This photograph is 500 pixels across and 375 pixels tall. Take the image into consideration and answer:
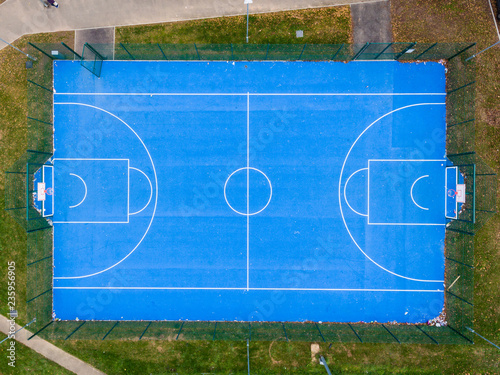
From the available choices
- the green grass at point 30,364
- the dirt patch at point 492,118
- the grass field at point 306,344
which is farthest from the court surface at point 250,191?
the green grass at point 30,364

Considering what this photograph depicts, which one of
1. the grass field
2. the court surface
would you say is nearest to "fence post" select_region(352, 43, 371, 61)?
the court surface

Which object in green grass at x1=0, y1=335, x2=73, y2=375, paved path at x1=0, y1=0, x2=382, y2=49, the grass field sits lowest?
green grass at x1=0, y1=335, x2=73, y2=375

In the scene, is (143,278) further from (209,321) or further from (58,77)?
(58,77)

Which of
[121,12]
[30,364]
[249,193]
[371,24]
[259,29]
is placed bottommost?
[30,364]

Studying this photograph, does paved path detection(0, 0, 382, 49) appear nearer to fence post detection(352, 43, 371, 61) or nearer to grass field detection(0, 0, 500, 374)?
grass field detection(0, 0, 500, 374)

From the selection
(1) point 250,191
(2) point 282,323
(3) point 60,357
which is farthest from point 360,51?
(3) point 60,357

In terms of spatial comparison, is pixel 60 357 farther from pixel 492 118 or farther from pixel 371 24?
pixel 492 118

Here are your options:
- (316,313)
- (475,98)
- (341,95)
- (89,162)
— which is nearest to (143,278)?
(89,162)
